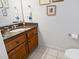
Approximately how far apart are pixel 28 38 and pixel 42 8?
35.6 inches

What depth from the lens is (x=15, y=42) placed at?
57.4 inches

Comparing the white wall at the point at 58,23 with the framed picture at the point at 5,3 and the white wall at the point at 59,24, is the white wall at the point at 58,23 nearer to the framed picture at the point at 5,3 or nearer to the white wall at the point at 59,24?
the white wall at the point at 59,24

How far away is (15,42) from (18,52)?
229 mm

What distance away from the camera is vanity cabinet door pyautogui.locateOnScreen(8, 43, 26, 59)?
1.40 m

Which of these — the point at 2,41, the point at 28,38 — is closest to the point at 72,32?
the point at 28,38

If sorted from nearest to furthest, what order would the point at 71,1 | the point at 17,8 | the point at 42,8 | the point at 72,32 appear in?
the point at 71,1
the point at 72,32
the point at 42,8
the point at 17,8

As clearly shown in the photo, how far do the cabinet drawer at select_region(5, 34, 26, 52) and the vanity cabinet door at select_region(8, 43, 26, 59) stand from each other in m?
0.08

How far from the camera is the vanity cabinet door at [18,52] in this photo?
4.58ft

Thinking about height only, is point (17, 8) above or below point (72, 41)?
above

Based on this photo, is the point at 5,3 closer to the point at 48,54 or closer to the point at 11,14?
the point at 11,14

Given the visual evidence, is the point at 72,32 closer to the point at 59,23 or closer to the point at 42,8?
the point at 59,23

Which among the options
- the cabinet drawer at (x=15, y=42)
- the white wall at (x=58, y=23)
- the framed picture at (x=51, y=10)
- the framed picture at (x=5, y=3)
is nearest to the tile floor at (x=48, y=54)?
the white wall at (x=58, y=23)

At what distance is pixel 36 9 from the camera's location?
7.34ft

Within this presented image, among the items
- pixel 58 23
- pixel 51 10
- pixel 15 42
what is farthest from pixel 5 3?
pixel 58 23
